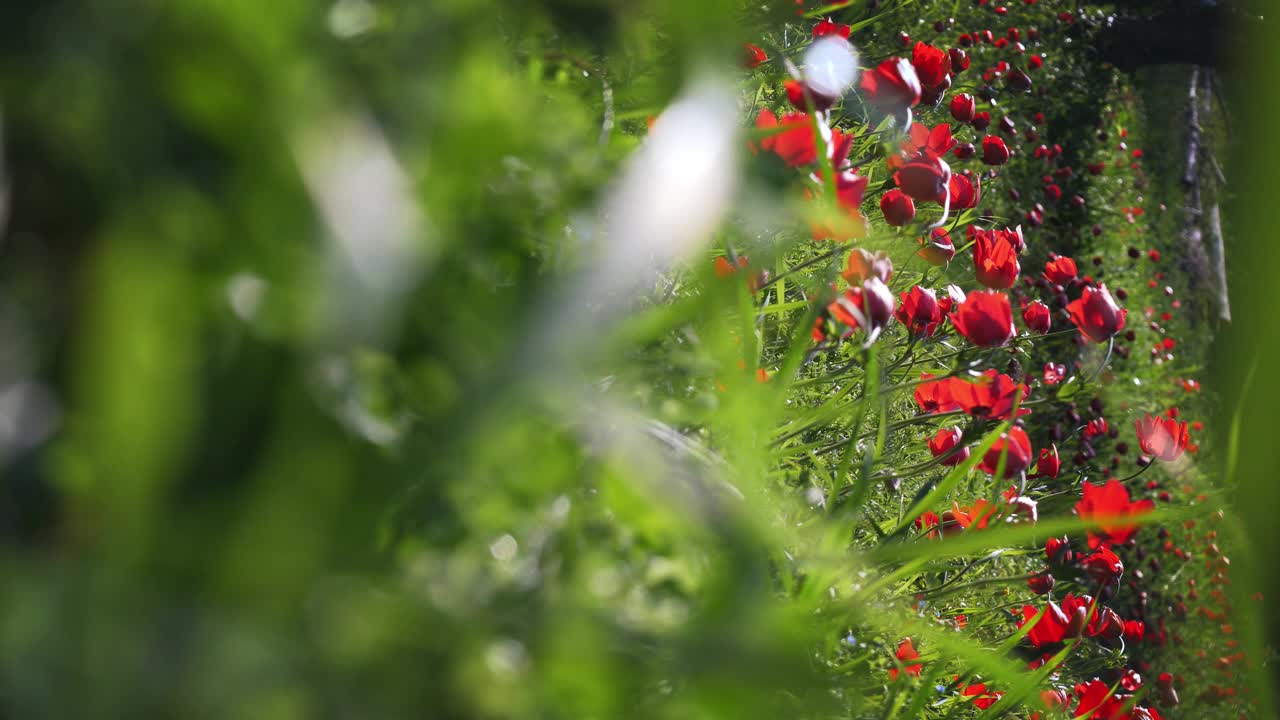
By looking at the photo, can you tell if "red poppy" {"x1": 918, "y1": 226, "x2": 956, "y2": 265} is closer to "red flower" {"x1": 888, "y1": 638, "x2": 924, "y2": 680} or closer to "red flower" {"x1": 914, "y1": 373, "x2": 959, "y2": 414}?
"red flower" {"x1": 914, "y1": 373, "x2": 959, "y2": 414}

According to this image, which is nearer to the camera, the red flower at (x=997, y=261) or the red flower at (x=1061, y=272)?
the red flower at (x=997, y=261)

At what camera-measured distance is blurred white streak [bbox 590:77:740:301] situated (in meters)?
0.23

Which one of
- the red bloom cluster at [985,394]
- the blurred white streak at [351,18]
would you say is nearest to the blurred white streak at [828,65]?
the red bloom cluster at [985,394]

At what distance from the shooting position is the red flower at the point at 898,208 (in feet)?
3.34

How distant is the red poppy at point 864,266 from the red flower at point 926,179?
0.30ft

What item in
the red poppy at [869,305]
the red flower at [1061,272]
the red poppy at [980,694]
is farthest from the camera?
the red flower at [1061,272]

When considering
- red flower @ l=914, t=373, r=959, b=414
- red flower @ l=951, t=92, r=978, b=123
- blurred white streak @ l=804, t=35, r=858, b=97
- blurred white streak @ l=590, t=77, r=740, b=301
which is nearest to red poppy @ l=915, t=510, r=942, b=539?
red flower @ l=914, t=373, r=959, b=414

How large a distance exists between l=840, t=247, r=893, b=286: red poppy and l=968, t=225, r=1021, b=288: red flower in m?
0.35

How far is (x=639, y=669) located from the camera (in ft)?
0.72

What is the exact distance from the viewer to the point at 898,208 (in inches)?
40.1

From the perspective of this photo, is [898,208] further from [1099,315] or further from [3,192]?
[3,192]

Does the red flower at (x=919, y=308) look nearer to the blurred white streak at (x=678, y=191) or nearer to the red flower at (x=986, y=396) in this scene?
the red flower at (x=986, y=396)

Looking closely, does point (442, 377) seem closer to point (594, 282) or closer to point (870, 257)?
point (594, 282)

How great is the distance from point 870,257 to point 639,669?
649mm
